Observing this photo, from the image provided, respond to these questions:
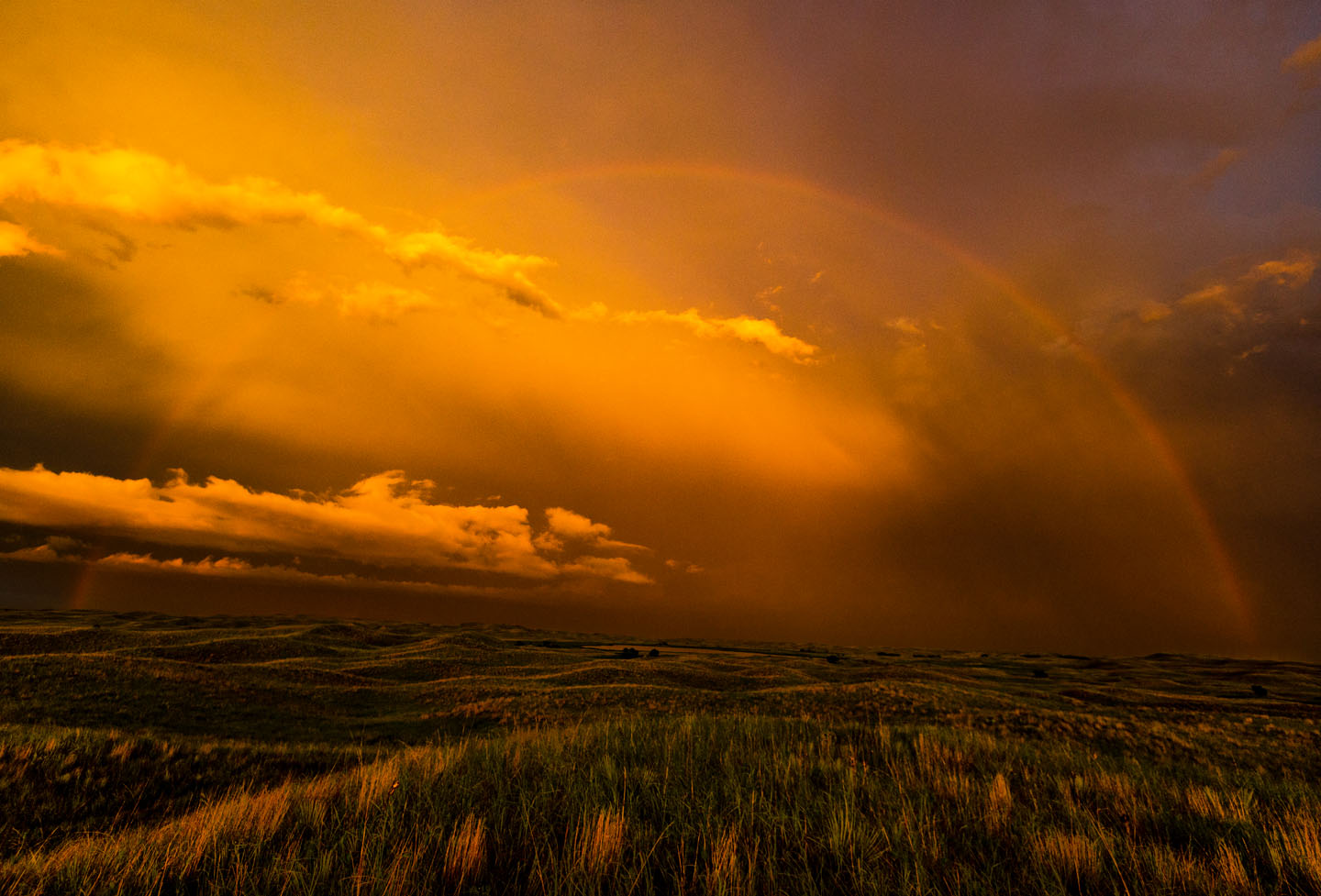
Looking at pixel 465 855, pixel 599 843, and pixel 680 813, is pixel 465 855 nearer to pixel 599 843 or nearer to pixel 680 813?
pixel 599 843

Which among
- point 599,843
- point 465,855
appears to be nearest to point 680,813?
point 599,843

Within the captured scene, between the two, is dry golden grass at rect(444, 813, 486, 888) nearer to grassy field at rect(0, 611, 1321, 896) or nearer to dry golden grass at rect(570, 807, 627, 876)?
grassy field at rect(0, 611, 1321, 896)

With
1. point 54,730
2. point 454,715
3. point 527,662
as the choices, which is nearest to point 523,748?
point 54,730

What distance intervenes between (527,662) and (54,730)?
3972 cm

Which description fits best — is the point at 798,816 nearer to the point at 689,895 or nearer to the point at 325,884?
the point at 689,895

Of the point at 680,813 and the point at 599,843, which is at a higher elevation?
the point at 599,843

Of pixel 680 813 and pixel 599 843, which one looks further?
pixel 680 813

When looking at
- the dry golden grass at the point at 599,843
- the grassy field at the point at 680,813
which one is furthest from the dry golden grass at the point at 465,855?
the dry golden grass at the point at 599,843

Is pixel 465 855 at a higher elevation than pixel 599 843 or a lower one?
lower

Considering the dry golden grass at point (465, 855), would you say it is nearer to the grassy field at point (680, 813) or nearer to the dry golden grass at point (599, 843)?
the grassy field at point (680, 813)

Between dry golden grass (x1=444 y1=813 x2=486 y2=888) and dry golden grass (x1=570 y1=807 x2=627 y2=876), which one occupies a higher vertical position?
dry golden grass (x1=570 y1=807 x2=627 y2=876)

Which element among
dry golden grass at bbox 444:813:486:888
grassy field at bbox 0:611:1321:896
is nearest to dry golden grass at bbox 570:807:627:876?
grassy field at bbox 0:611:1321:896

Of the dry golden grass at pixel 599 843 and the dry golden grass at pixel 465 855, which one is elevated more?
the dry golden grass at pixel 599 843

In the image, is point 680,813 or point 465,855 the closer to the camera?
point 465,855
